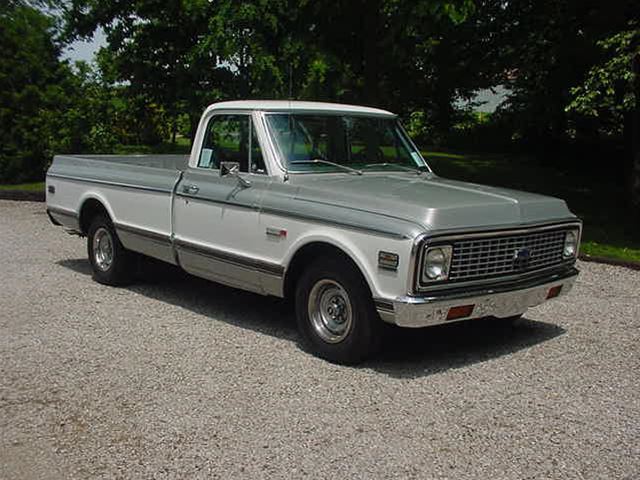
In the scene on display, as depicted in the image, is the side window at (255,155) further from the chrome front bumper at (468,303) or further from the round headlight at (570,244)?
the round headlight at (570,244)

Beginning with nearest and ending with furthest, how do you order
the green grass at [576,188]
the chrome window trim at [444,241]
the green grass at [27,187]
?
the chrome window trim at [444,241]
the green grass at [576,188]
the green grass at [27,187]

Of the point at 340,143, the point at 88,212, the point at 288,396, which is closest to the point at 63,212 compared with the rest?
the point at 88,212

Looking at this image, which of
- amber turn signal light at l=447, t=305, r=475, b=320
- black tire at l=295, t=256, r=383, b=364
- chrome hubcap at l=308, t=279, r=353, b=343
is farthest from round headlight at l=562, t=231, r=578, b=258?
chrome hubcap at l=308, t=279, r=353, b=343

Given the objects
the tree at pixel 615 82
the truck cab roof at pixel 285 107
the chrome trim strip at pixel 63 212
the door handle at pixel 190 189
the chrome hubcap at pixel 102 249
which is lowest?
the chrome hubcap at pixel 102 249

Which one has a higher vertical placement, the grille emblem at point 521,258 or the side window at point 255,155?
the side window at point 255,155

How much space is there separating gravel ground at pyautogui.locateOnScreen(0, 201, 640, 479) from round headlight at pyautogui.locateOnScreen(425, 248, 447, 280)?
78 cm

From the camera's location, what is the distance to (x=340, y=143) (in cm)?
686

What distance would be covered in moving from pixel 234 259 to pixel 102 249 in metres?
2.66

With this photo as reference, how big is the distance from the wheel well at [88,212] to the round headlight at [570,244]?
4.85m

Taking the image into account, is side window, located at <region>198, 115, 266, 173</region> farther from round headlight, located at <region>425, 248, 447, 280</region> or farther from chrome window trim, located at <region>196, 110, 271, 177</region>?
round headlight, located at <region>425, 248, 447, 280</region>

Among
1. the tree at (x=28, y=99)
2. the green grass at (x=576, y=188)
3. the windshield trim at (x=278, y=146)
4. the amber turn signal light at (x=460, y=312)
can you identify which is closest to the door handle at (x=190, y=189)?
the windshield trim at (x=278, y=146)

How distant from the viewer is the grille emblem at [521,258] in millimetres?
5779

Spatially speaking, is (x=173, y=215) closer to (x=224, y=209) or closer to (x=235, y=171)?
(x=224, y=209)

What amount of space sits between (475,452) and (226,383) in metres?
1.84
